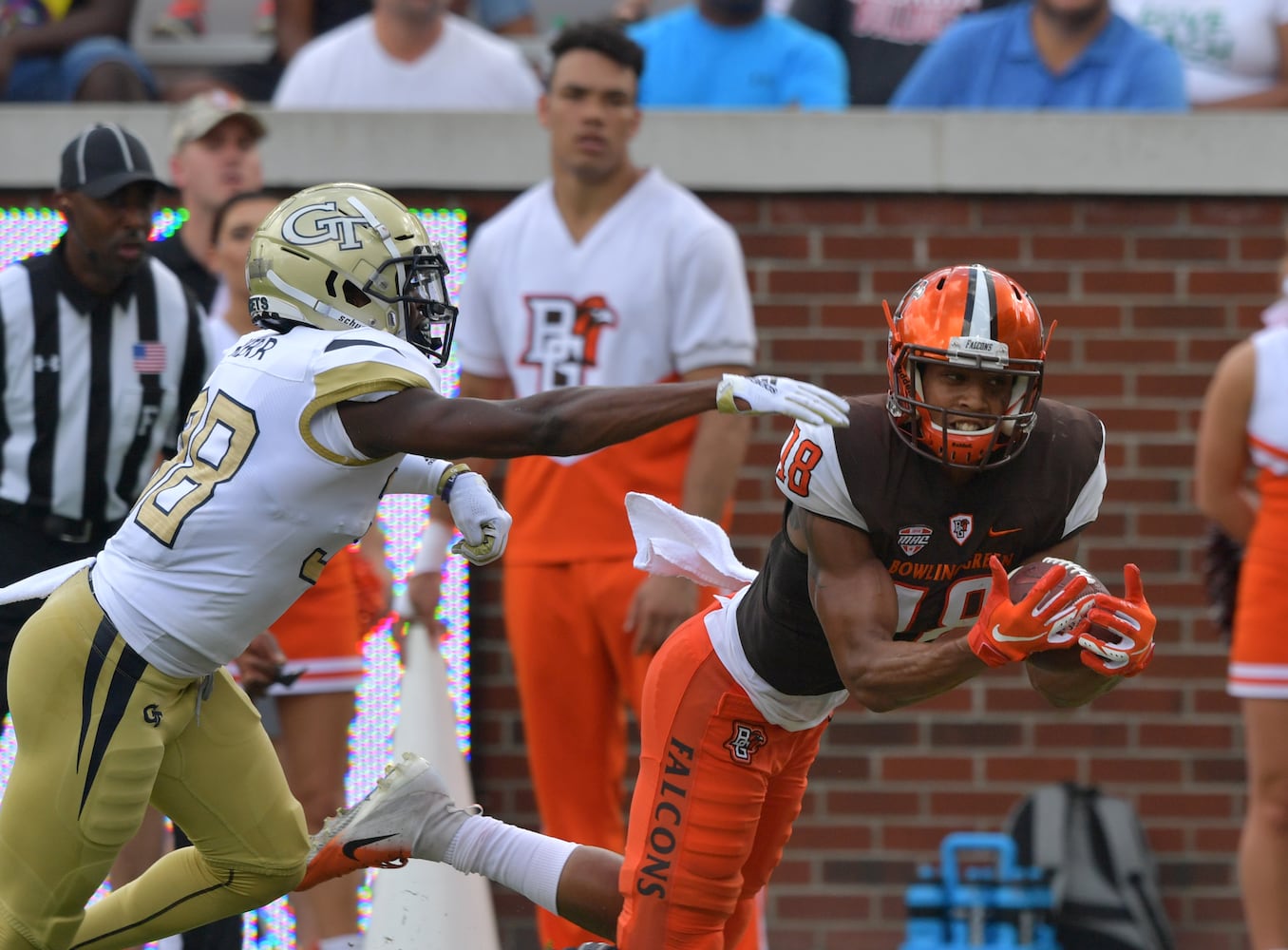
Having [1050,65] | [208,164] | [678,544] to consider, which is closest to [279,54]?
[208,164]

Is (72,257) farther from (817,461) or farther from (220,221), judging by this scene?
(817,461)

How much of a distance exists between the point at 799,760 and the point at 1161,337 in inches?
121

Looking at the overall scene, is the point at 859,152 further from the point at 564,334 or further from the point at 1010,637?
the point at 1010,637

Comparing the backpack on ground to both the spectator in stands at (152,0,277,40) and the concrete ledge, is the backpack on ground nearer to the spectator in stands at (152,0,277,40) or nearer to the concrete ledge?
the concrete ledge

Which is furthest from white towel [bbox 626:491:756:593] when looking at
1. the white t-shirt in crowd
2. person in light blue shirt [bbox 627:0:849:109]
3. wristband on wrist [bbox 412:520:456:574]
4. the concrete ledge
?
the white t-shirt in crowd

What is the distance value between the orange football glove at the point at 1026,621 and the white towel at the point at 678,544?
1.06 m

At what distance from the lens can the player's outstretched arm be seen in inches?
150

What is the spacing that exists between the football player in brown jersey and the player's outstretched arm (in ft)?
1.06

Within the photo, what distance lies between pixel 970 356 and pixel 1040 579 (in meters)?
0.54

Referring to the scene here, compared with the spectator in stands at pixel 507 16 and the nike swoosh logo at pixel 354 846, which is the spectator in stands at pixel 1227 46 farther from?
the nike swoosh logo at pixel 354 846

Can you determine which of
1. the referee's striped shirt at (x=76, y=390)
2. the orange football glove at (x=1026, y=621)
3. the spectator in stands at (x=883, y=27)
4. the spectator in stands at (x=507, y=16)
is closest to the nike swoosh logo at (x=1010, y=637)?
the orange football glove at (x=1026, y=621)

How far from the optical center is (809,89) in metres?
7.65

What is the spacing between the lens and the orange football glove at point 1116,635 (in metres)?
3.81

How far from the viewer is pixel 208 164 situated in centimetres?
664
